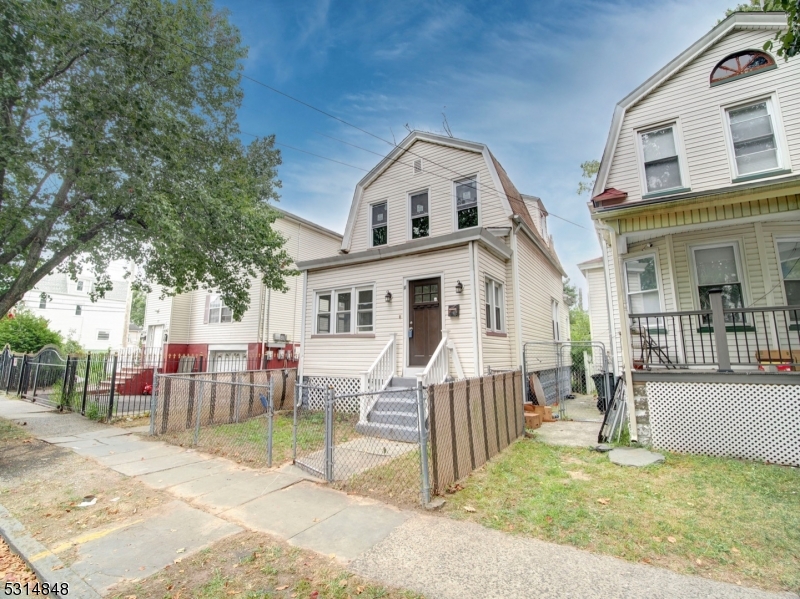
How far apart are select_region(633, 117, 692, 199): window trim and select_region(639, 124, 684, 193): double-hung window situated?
0.03 m

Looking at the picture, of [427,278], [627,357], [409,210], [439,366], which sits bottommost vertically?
[439,366]

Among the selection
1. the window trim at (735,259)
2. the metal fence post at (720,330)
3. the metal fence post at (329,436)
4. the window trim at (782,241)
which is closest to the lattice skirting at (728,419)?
the metal fence post at (720,330)

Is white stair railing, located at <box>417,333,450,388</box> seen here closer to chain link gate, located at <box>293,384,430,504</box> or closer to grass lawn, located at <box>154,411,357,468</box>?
chain link gate, located at <box>293,384,430,504</box>

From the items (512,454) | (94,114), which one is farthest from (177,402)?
(512,454)

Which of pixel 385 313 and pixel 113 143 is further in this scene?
pixel 385 313

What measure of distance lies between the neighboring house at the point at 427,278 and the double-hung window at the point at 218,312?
747 centimetres

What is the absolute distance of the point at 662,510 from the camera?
4.05m

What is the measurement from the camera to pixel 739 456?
5.81m

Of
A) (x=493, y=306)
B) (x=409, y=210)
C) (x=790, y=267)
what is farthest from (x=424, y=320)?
(x=790, y=267)

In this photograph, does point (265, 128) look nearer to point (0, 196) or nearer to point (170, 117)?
point (170, 117)

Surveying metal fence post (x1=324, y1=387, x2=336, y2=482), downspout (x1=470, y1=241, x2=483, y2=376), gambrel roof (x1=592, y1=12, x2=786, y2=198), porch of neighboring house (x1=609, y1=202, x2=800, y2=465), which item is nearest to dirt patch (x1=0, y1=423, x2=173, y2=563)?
metal fence post (x1=324, y1=387, x2=336, y2=482)

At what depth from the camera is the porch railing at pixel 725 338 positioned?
6262mm

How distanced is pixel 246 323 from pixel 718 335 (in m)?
15.6

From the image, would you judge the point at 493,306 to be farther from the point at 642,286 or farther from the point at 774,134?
the point at 774,134
